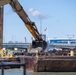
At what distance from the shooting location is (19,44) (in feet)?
544

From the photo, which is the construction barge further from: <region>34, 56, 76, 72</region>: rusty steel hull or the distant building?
the distant building

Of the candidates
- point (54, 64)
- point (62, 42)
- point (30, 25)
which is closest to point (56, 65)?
point (54, 64)

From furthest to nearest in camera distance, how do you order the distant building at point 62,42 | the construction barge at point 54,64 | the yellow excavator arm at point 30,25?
the distant building at point 62,42 → the yellow excavator arm at point 30,25 → the construction barge at point 54,64

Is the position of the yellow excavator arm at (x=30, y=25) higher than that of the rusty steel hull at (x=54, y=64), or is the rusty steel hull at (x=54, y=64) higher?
the yellow excavator arm at (x=30, y=25)

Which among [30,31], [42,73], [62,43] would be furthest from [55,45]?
[42,73]

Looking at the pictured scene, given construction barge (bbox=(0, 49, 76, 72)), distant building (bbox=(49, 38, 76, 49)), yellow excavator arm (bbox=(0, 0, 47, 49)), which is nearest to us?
construction barge (bbox=(0, 49, 76, 72))

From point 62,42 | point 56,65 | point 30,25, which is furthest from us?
point 62,42

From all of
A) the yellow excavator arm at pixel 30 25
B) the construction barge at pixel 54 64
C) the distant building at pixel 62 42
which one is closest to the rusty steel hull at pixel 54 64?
the construction barge at pixel 54 64

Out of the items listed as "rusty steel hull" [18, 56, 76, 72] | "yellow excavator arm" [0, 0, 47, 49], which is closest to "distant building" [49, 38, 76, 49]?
"yellow excavator arm" [0, 0, 47, 49]

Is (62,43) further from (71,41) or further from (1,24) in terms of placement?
(1,24)

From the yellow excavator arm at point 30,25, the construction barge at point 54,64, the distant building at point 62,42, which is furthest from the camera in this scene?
the distant building at point 62,42

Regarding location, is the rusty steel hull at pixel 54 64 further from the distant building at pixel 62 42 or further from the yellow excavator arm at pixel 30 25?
the distant building at pixel 62 42

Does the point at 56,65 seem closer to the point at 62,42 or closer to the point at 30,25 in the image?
the point at 30,25

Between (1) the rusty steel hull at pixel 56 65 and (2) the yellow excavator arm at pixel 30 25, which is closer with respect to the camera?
(1) the rusty steel hull at pixel 56 65
